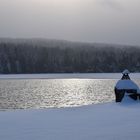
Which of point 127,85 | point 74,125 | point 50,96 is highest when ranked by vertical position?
point 127,85

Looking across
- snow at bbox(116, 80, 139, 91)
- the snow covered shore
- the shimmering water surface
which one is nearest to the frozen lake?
the shimmering water surface

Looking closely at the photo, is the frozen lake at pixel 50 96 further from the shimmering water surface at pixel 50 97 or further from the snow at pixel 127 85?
the snow at pixel 127 85

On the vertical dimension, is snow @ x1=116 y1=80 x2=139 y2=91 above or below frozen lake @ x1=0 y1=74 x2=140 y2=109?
above

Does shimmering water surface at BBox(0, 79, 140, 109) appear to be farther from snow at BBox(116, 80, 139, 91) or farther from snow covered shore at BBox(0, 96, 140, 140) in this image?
snow covered shore at BBox(0, 96, 140, 140)

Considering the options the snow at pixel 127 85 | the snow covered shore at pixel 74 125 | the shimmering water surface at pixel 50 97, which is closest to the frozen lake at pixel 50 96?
the shimmering water surface at pixel 50 97

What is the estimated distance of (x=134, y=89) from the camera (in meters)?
25.9

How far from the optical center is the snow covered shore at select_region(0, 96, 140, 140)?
1306cm

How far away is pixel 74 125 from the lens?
15.5 m

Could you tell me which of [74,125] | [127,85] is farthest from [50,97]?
[74,125]

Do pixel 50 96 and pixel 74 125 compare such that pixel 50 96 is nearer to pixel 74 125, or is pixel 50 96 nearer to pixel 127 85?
pixel 127 85

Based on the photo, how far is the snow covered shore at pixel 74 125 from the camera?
514 inches

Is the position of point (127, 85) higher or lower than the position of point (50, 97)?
higher

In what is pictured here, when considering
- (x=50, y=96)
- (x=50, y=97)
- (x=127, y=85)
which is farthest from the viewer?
(x=50, y=96)

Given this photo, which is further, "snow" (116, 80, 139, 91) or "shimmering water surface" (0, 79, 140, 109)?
"shimmering water surface" (0, 79, 140, 109)
